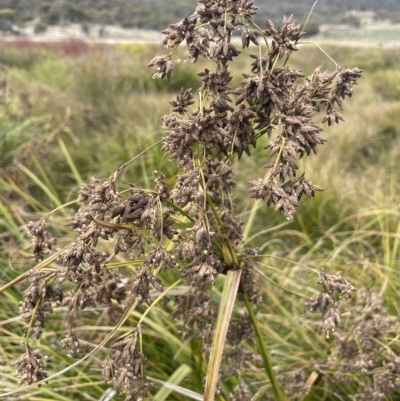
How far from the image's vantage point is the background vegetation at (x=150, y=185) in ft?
6.05

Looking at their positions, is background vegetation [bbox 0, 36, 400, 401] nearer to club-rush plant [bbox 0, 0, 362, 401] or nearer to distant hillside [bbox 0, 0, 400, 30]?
club-rush plant [bbox 0, 0, 362, 401]

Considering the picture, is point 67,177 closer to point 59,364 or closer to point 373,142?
point 59,364

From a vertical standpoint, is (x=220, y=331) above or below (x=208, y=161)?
below

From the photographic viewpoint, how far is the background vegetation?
6.05 feet

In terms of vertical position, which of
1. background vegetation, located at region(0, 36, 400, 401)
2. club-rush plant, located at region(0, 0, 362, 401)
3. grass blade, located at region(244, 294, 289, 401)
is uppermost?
club-rush plant, located at region(0, 0, 362, 401)

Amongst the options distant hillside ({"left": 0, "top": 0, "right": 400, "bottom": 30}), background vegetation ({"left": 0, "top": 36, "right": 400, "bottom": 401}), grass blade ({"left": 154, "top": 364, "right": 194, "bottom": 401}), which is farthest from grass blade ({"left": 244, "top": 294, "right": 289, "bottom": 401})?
distant hillside ({"left": 0, "top": 0, "right": 400, "bottom": 30})

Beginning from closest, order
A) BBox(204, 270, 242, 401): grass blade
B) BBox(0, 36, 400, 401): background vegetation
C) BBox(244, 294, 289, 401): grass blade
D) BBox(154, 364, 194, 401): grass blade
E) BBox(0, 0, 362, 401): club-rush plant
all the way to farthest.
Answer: BBox(0, 0, 362, 401): club-rush plant → BBox(204, 270, 242, 401): grass blade → BBox(244, 294, 289, 401): grass blade → BBox(154, 364, 194, 401): grass blade → BBox(0, 36, 400, 401): background vegetation

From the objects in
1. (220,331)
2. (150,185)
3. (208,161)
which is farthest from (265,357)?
(150,185)

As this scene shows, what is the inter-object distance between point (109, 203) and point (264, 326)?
4.83ft

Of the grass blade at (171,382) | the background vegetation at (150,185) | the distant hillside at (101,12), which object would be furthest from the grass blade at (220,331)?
the distant hillside at (101,12)

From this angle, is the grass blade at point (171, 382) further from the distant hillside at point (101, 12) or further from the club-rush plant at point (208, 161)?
the distant hillside at point (101, 12)

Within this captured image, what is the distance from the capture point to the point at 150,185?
3.62m

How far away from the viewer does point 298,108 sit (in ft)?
2.90

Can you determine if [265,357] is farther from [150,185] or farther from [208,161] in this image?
[150,185]
